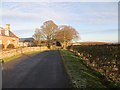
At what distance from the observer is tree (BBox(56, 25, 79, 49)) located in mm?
47188

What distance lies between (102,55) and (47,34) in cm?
3827

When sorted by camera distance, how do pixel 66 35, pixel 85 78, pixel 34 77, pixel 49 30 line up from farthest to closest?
pixel 66 35 < pixel 49 30 < pixel 34 77 < pixel 85 78

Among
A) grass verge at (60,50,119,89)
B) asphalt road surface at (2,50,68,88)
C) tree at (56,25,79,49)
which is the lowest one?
asphalt road surface at (2,50,68,88)

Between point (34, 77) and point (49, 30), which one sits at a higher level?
point (49, 30)

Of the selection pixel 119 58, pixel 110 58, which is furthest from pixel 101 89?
pixel 110 58

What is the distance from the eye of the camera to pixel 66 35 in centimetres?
4841

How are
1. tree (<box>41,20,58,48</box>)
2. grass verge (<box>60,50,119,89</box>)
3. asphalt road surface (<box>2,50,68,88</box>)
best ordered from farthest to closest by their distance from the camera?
tree (<box>41,20,58,48</box>), asphalt road surface (<box>2,50,68,88</box>), grass verge (<box>60,50,119,89</box>)

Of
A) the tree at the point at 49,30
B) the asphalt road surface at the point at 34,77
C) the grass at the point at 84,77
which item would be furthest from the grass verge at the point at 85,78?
the tree at the point at 49,30

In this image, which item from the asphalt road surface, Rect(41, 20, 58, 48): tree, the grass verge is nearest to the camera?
the grass verge

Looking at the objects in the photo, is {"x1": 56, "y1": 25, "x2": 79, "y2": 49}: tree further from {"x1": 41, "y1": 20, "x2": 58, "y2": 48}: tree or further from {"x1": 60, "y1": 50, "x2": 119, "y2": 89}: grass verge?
{"x1": 60, "y1": 50, "x2": 119, "y2": 89}: grass verge

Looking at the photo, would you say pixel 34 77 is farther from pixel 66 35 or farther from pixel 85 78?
pixel 66 35

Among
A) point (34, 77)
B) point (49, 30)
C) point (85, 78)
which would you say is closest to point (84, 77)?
point (85, 78)

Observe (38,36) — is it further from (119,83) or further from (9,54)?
(119,83)

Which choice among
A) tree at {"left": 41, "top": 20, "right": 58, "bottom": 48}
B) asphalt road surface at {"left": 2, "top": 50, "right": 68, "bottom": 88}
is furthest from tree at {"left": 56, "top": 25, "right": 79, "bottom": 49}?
asphalt road surface at {"left": 2, "top": 50, "right": 68, "bottom": 88}
